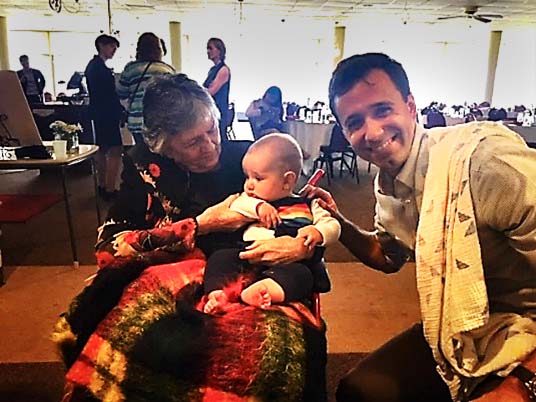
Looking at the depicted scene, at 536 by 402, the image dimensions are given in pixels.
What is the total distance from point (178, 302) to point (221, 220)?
0.27 meters

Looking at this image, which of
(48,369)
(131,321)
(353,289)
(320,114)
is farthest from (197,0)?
(131,321)

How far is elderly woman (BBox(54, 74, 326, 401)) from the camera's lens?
3.45 ft

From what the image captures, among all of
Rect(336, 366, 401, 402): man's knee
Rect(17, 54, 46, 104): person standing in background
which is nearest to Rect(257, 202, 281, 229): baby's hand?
Rect(336, 366, 401, 402): man's knee

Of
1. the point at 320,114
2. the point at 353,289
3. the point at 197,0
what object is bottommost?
the point at 353,289

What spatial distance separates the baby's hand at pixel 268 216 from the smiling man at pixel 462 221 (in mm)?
275

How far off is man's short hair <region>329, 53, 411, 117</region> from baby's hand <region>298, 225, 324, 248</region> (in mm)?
337

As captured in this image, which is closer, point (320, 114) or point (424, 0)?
point (320, 114)

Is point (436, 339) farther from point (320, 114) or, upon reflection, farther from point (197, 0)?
point (197, 0)

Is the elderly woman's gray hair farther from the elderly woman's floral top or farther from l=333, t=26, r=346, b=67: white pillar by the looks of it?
l=333, t=26, r=346, b=67: white pillar

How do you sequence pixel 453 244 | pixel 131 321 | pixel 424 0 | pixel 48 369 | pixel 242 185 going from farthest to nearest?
pixel 424 0 → pixel 48 369 → pixel 242 185 → pixel 131 321 → pixel 453 244

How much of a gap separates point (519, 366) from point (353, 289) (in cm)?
176

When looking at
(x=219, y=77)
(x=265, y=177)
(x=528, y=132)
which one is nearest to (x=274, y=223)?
(x=265, y=177)

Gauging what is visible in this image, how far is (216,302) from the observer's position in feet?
4.01

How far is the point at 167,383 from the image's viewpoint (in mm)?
1056
